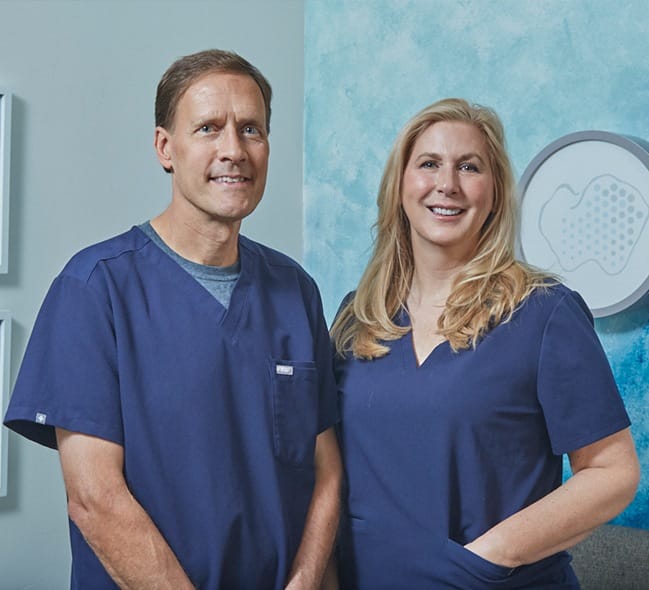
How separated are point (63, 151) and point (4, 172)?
7.1 inches

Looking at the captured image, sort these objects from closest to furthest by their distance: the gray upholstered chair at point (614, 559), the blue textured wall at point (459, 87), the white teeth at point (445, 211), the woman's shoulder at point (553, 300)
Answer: the woman's shoulder at point (553, 300)
the white teeth at point (445, 211)
the gray upholstered chair at point (614, 559)
the blue textured wall at point (459, 87)

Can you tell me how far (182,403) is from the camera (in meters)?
1.42

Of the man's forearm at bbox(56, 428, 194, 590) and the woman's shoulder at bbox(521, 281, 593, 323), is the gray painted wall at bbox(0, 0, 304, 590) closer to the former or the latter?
the man's forearm at bbox(56, 428, 194, 590)

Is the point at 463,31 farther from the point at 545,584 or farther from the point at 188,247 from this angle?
the point at 545,584

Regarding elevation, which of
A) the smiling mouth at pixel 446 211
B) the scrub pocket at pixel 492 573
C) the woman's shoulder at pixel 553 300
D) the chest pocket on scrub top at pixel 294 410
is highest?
the smiling mouth at pixel 446 211

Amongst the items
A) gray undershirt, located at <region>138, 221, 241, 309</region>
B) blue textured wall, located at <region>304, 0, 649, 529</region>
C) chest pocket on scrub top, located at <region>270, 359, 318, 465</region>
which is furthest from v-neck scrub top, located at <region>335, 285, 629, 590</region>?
blue textured wall, located at <region>304, 0, 649, 529</region>

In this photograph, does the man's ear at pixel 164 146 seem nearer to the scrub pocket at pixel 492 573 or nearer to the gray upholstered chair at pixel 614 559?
the scrub pocket at pixel 492 573

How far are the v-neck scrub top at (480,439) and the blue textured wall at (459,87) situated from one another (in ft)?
1.92

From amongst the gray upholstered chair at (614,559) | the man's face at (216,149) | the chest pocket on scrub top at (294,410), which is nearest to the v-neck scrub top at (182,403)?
the chest pocket on scrub top at (294,410)

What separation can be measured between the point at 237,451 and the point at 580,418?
0.51m

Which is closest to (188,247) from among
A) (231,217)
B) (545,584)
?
(231,217)

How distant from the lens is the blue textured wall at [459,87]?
6.97 ft

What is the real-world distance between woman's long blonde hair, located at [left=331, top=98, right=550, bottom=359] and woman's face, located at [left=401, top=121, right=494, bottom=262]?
0.02m

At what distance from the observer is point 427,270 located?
5.74 ft
